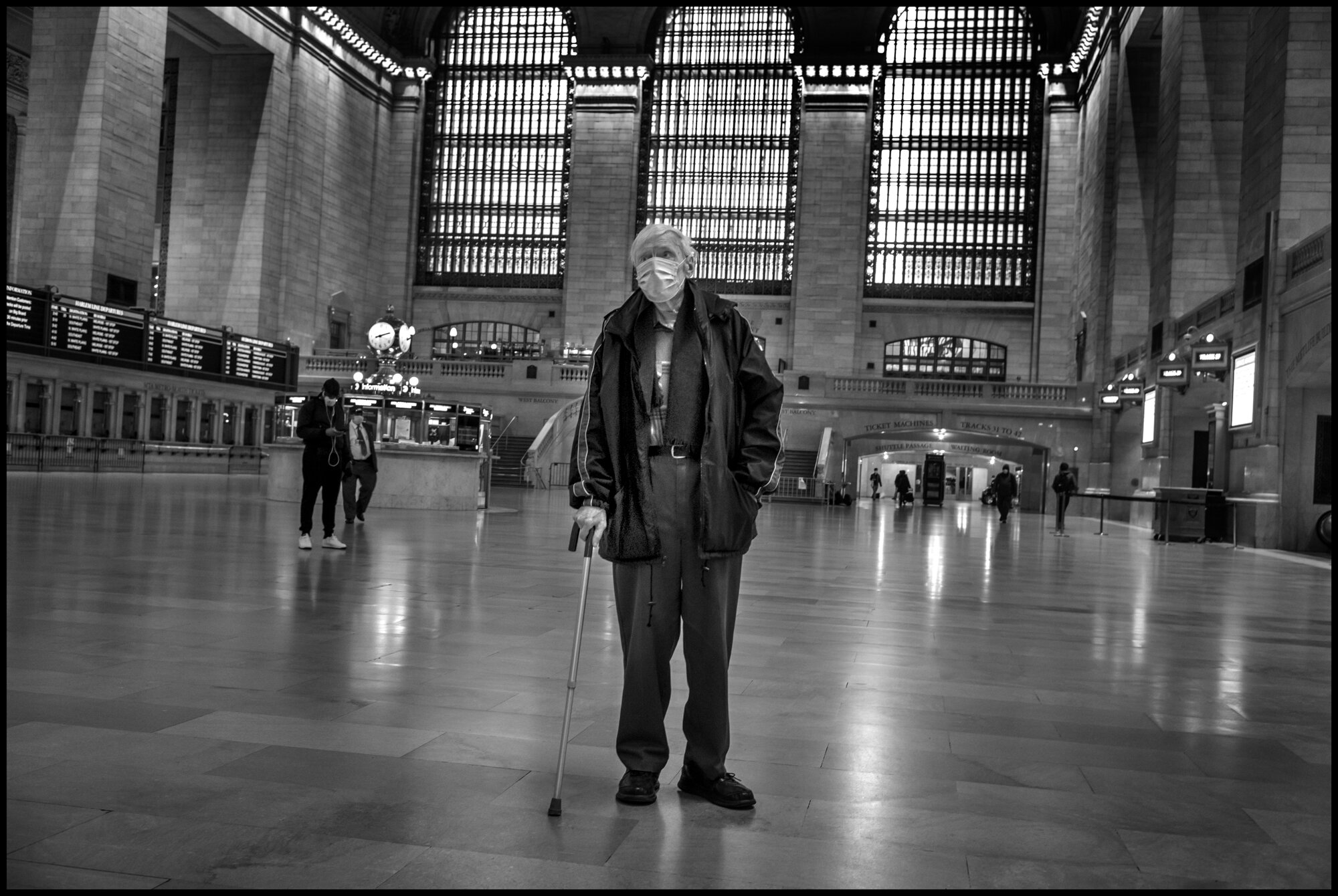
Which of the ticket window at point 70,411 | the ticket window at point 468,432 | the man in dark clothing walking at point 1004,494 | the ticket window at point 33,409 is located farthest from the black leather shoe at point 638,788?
the ticket window at point 70,411

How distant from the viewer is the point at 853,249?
153ft

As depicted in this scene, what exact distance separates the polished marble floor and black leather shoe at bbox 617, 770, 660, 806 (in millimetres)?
48

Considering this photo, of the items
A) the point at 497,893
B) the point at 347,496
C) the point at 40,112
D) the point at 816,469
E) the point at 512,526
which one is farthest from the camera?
the point at 816,469

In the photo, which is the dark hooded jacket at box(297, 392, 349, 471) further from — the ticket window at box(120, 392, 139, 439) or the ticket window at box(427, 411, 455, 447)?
the ticket window at box(120, 392, 139, 439)

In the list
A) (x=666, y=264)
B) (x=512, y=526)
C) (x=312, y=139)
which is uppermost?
(x=312, y=139)

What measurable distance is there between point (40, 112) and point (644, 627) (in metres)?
33.6

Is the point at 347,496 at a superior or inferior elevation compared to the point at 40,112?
inferior

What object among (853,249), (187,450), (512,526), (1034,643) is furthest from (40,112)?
(1034,643)

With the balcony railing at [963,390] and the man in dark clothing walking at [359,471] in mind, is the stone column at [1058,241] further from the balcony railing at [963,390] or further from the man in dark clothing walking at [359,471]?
the man in dark clothing walking at [359,471]

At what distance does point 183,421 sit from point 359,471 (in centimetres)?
2024

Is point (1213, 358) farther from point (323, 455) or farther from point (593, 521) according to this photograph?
point (593, 521)

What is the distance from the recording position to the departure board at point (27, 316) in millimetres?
25578

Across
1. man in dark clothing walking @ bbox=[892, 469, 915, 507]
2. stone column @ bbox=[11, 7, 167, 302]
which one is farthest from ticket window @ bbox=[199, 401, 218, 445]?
man in dark clothing walking @ bbox=[892, 469, 915, 507]

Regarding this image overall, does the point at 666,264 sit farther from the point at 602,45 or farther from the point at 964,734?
the point at 602,45
